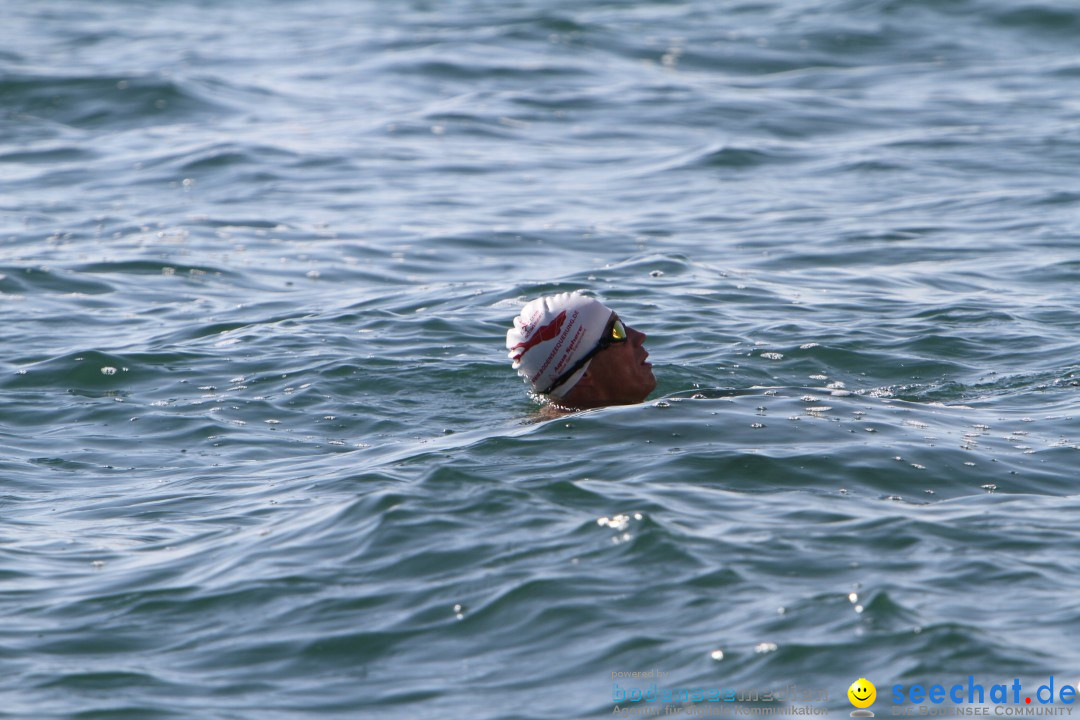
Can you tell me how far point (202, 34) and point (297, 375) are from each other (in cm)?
1986

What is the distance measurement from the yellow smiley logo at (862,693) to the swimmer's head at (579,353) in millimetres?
4204

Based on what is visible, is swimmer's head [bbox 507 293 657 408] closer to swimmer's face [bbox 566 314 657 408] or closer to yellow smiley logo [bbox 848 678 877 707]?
swimmer's face [bbox 566 314 657 408]

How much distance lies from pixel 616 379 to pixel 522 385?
125 cm

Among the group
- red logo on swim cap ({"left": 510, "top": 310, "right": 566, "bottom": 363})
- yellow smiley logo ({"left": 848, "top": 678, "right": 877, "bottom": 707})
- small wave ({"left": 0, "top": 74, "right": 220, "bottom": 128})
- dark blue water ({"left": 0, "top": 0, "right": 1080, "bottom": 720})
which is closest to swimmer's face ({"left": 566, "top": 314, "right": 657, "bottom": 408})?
red logo on swim cap ({"left": 510, "top": 310, "right": 566, "bottom": 363})

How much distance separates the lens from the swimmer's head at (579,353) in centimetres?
922

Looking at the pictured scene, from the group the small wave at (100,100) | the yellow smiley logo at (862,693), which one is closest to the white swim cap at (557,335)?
the yellow smiley logo at (862,693)

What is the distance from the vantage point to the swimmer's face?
30.5 feet

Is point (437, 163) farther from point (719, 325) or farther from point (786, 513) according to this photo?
point (786, 513)

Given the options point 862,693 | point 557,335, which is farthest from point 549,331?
point 862,693

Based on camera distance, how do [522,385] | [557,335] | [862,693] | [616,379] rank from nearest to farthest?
[862,693] < [557,335] < [616,379] < [522,385]

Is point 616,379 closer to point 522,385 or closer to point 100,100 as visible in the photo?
point 522,385

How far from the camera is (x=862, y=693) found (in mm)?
5137

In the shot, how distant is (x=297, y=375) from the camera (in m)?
10.6

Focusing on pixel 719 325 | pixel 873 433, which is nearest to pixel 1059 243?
pixel 719 325
